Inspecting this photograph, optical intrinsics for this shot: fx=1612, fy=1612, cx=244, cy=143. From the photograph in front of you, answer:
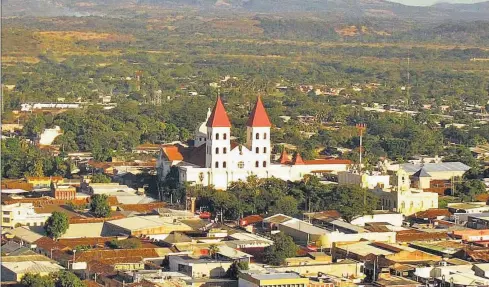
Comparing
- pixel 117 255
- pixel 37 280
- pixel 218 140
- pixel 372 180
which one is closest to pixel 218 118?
pixel 218 140

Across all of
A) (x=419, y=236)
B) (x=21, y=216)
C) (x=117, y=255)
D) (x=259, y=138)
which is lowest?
(x=21, y=216)

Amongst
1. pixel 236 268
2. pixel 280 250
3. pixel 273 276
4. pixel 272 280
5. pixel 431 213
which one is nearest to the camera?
pixel 272 280

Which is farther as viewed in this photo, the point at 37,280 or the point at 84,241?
the point at 84,241

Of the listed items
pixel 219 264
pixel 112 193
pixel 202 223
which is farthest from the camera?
pixel 112 193

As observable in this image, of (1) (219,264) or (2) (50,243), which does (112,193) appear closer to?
(2) (50,243)

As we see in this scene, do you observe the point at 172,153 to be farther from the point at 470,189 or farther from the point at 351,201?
the point at 470,189

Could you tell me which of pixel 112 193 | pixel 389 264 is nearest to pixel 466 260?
pixel 389 264
